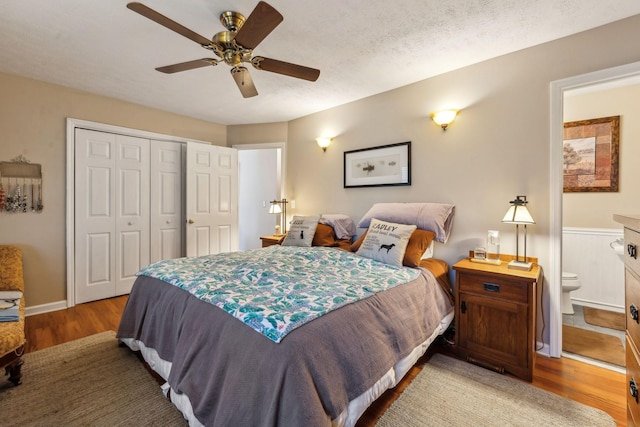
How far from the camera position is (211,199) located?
421 cm

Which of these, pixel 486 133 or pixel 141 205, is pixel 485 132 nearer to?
pixel 486 133

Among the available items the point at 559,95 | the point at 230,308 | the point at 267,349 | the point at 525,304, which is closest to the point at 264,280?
the point at 230,308

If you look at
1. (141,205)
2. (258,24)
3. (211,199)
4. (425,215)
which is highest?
(258,24)

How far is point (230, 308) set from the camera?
1374 millimetres

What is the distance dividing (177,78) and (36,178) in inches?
71.3

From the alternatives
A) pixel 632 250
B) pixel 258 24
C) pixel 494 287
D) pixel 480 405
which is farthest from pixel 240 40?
pixel 480 405

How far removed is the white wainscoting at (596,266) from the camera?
9.75 feet

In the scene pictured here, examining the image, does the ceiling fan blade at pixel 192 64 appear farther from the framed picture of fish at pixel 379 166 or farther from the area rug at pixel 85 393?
the area rug at pixel 85 393

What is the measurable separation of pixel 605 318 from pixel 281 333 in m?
3.43

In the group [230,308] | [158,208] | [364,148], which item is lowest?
[230,308]

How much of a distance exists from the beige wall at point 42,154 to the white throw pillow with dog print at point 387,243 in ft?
10.7

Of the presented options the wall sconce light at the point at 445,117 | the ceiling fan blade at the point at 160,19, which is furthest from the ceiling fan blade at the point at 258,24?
the wall sconce light at the point at 445,117

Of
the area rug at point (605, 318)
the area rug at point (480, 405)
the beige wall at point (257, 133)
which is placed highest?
the beige wall at point (257, 133)

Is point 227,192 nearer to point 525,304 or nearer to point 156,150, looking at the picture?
point 156,150
